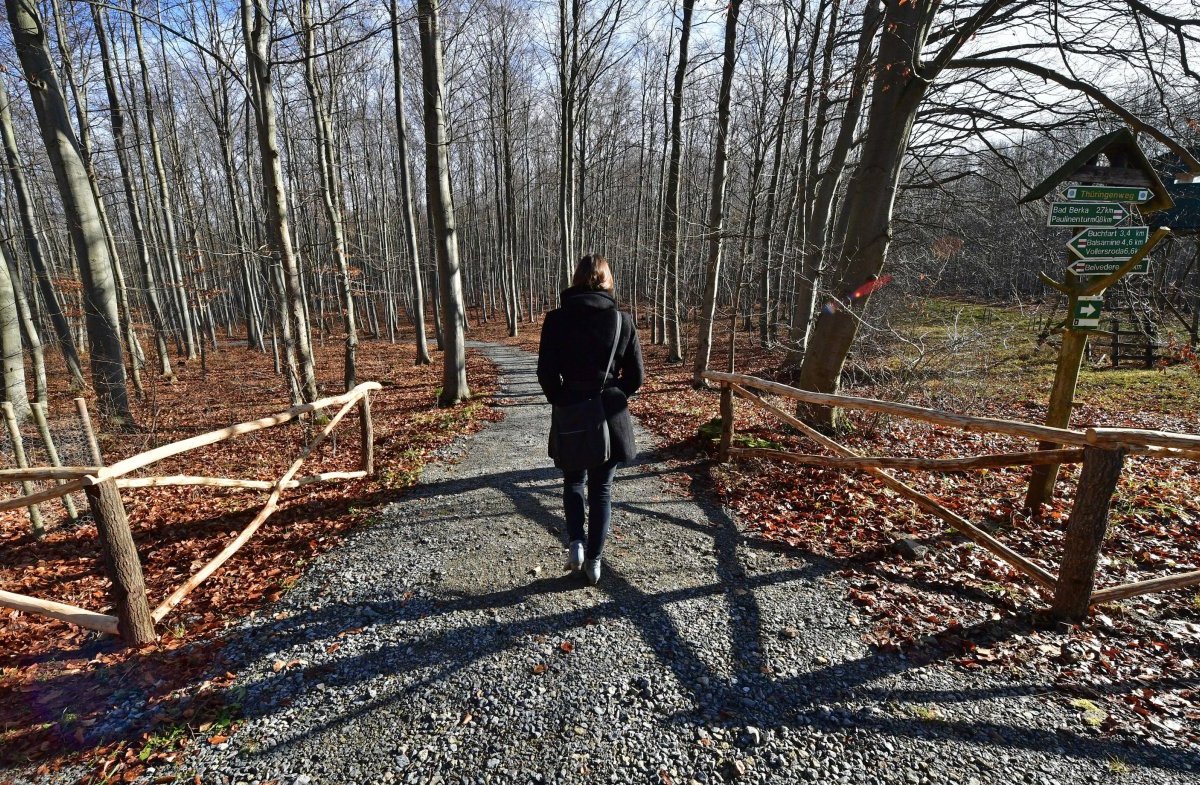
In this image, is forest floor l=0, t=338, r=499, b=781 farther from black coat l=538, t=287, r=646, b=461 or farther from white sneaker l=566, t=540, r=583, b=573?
black coat l=538, t=287, r=646, b=461

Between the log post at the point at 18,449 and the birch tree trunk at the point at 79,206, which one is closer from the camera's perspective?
the log post at the point at 18,449

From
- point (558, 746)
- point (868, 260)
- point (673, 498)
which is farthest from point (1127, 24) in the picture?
point (558, 746)

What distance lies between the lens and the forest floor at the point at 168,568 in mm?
2621

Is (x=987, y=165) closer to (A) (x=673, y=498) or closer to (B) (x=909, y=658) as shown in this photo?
(A) (x=673, y=498)

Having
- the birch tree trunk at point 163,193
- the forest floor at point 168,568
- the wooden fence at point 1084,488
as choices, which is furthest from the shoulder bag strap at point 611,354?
the birch tree trunk at point 163,193

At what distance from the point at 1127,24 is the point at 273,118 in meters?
11.6

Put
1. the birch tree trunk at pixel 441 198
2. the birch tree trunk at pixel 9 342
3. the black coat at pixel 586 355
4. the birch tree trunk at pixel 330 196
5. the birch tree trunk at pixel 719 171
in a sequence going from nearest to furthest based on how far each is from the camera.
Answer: the black coat at pixel 586 355 < the birch tree trunk at pixel 9 342 < the birch tree trunk at pixel 441 198 < the birch tree trunk at pixel 719 171 < the birch tree trunk at pixel 330 196

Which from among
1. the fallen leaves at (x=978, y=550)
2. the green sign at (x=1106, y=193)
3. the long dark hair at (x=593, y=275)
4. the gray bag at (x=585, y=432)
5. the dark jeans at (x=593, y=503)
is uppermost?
the green sign at (x=1106, y=193)

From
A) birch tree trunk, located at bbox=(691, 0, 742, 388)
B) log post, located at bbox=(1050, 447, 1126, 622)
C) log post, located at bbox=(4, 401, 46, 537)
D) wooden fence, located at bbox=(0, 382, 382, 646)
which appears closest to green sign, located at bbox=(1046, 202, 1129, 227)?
log post, located at bbox=(1050, 447, 1126, 622)

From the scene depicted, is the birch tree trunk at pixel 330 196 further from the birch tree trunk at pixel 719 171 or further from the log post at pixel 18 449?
the birch tree trunk at pixel 719 171

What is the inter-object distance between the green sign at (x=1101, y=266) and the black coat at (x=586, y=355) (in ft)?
12.0

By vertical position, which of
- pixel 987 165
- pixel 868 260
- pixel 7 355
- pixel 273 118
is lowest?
pixel 7 355

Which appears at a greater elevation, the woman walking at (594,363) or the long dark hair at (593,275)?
the long dark hair at (593,275)

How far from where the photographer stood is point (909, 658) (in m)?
3.03
